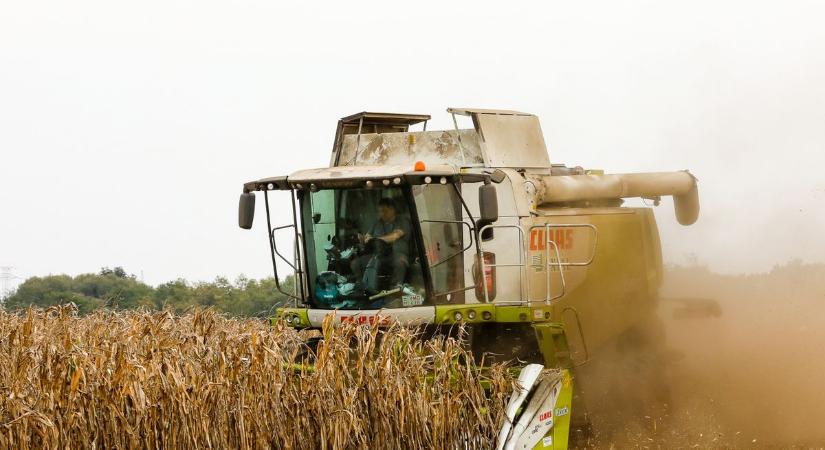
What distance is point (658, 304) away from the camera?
10734 mm

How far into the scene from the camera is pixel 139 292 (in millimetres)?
24172

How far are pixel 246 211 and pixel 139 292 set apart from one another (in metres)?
16.1

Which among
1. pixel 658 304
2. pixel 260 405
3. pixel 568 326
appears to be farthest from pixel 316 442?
pixel 658 304

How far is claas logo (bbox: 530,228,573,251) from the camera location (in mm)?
8875

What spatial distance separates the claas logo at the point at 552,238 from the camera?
888 centimetres

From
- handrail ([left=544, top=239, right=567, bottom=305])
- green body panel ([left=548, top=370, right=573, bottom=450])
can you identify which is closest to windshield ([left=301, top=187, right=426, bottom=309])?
handrail ([left=544, top=239, right=567, bottom=305])

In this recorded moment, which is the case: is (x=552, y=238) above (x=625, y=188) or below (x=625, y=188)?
below

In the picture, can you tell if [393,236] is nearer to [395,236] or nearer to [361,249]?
[395,236]

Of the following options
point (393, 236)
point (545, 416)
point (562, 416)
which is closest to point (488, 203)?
point (393, 236)

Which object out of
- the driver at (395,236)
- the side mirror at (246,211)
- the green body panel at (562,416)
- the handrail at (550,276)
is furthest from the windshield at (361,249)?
the green body panel at (562,416)

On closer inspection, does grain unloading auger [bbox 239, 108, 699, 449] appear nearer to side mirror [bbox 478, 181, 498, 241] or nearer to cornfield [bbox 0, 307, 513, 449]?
side mirror [bbox 478, 181, 498, 241]

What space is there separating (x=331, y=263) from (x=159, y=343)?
74.5 inches

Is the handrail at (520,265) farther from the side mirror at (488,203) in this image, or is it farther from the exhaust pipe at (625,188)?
the exhaust pipe at (625,188)

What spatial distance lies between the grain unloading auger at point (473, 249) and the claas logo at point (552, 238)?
1cm
